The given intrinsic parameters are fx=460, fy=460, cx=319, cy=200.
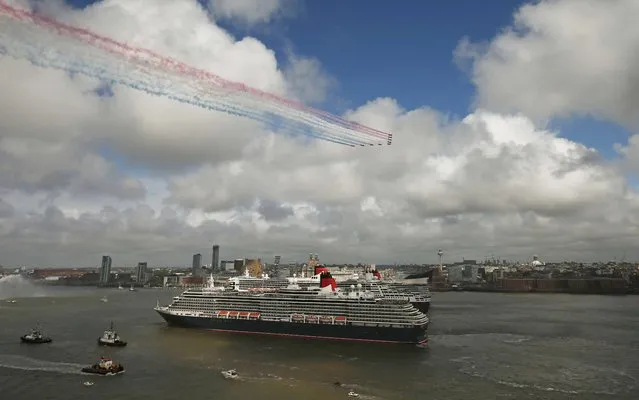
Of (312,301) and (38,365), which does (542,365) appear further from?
(38,365)

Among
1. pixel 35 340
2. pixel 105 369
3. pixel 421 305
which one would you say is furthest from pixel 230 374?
pixel 421 305

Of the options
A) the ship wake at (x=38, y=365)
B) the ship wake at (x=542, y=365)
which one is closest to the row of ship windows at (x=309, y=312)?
the ship wake at (x=542, y=365)

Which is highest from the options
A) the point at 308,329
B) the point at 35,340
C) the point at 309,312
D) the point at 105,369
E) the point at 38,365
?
the point at 309,312

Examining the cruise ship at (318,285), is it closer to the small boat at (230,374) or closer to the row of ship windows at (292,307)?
the row of ship windows at (292,307)

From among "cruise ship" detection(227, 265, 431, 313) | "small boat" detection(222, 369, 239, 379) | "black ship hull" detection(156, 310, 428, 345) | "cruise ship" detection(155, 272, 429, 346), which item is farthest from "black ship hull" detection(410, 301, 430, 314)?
"small boat" detection(222, 369, 239, 379)

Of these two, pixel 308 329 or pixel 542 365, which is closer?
pixel 542 365

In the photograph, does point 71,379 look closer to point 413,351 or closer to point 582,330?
point 413,351

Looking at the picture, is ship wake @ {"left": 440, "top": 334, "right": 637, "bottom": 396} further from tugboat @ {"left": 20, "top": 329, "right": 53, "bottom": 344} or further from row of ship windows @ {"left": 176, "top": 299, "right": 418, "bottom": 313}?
tugboat @ {"left": 20, "top": 329, "right": 53, "bottom": 344}
